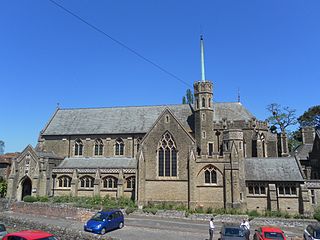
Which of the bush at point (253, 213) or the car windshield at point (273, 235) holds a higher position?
the car windshield at point (273, 235)

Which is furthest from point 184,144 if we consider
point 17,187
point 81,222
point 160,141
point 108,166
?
point 17,187

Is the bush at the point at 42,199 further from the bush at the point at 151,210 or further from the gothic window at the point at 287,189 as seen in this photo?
the gothic window at the point at 287,189

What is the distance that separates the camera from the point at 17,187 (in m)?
41.6

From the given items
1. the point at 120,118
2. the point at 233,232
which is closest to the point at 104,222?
the point at 233,232

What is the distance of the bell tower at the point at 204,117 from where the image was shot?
38031 mm

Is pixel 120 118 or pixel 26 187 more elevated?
pixel 120 118

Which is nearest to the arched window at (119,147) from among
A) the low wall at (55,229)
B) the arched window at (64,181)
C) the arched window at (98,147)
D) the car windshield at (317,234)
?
the arched window at (98,147)

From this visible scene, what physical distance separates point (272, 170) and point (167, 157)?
1287 centimetres

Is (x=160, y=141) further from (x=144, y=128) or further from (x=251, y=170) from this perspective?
(x=251, y=170)

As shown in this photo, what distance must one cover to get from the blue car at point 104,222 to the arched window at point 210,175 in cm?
1355

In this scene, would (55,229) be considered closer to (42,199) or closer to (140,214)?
(140,214)

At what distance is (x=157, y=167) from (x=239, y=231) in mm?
18426

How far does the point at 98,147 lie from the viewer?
45.4m

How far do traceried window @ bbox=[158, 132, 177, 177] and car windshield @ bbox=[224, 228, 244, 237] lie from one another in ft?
55.8
